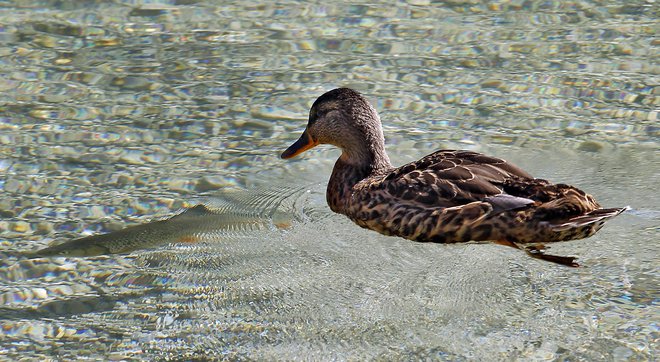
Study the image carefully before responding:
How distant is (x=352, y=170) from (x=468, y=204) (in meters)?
1.04

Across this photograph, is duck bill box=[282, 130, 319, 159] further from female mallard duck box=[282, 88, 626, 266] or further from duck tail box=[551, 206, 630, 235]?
duck tail box=[551, 206, 630, 235]

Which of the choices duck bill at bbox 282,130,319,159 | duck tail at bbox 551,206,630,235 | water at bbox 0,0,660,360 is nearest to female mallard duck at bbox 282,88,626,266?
duck tail at bbox 551,206,630,235

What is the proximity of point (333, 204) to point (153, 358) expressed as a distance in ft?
6.54

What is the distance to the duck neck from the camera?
256 inches

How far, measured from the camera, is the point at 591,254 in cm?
562

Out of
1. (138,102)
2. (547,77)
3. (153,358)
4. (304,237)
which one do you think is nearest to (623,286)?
(304,237)

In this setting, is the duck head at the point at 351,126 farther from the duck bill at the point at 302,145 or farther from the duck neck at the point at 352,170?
the duck bill at the point at 302,145

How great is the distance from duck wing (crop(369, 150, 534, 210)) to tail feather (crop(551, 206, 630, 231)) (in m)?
0.23

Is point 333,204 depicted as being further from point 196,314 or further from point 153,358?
point 153,358

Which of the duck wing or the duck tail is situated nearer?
the duck tail

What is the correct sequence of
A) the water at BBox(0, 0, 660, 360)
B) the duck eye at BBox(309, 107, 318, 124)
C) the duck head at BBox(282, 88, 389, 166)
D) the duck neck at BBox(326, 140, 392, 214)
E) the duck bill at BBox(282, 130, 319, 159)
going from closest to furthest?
the water at BBox(0, 0, 660, 360), the duck neck at BBox(326, 140, 392, 214), the duck head at BBox(282, 88, 389, 166), the duck eye at BBox(309, 107, 318, 124), the duck bill at BBox(282, 130, 319, 159)

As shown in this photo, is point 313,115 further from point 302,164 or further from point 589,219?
point 589,219

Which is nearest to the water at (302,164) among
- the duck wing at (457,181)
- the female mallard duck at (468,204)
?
the female mallard duck at (468,204)

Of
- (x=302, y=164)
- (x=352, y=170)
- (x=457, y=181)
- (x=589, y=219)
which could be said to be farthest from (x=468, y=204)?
(x=302, y=164)
